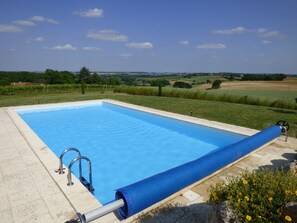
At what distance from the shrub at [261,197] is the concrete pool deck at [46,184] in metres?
1.53

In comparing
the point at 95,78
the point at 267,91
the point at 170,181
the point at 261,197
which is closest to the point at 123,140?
the point at 170,181

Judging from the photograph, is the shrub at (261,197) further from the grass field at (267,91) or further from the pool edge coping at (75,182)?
the grass field at (267,91)

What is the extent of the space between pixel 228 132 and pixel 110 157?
446 cm

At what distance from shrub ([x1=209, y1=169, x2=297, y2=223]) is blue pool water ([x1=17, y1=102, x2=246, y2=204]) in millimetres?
3298

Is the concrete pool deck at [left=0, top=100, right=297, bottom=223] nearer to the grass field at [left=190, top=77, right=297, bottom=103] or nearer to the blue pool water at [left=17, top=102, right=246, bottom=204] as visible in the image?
the blue pool water at [left=17, top=102, right=246, bottom=204]

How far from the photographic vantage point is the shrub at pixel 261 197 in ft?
5.91

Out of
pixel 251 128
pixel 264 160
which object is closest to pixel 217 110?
pixel 251 128

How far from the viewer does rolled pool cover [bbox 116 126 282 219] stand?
2891 mm

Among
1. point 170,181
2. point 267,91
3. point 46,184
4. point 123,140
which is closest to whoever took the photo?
point 170,181

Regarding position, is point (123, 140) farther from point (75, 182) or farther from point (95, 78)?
point (95, 78)

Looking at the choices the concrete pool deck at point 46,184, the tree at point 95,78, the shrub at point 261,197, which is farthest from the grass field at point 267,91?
the tree at point 95,78

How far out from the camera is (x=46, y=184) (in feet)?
12.9

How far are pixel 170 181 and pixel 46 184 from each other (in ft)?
7.74

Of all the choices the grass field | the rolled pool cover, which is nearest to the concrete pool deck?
the rolled pool cover
